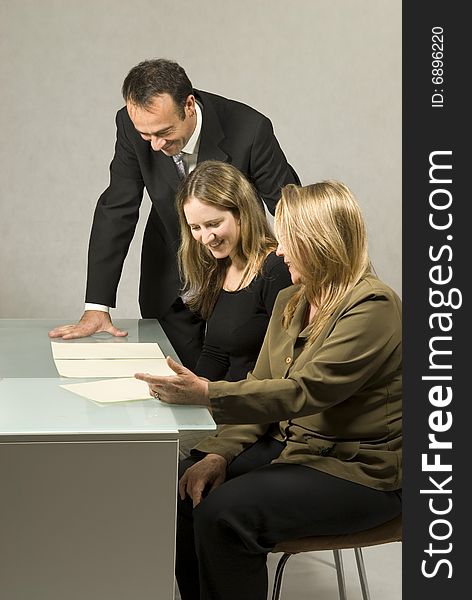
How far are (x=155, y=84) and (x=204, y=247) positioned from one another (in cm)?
45

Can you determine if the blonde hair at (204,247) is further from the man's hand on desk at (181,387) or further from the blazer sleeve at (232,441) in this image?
the man's hand on desk at (181,387)

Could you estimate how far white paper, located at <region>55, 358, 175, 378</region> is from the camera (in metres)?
2.41

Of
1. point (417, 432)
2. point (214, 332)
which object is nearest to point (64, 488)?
point (417, 432)

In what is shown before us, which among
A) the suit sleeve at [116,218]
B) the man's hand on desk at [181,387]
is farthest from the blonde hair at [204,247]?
the man's hand on desk at [181,387]

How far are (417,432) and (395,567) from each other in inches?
54.1

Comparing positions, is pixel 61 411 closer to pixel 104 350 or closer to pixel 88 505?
pixel 88 505

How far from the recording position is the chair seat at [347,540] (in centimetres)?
214

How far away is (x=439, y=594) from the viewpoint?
186 cm

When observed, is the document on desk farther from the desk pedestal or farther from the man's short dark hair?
the man's short dark hair

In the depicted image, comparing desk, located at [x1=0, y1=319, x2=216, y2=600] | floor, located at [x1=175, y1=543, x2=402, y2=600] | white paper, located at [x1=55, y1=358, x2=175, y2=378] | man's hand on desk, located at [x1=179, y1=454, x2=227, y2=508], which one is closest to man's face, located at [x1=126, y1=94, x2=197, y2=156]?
white paper, located at [x1=55, y1=358, x2=175, y2=378]

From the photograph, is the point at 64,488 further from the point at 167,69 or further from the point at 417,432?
the point at 167,69

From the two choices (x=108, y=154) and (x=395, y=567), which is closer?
(x=395, y=567)

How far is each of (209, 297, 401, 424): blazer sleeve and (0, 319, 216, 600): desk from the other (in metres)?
0.09

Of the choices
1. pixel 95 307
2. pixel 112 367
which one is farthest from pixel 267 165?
pixel 112 367
